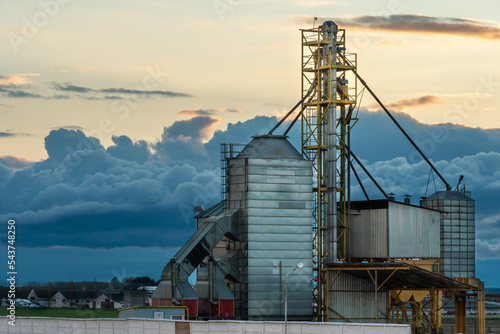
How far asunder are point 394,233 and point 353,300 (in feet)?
23.7

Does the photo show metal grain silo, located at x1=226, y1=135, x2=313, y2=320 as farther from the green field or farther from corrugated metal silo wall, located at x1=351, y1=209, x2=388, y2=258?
the green field

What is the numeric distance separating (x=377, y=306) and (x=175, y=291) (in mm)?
21186

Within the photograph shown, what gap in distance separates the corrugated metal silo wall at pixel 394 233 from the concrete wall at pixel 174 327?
85.2 feet

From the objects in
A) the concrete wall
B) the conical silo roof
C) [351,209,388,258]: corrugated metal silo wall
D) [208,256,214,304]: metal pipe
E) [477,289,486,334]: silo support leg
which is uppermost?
the conical silo roof

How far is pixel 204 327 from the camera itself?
58500 millimetres

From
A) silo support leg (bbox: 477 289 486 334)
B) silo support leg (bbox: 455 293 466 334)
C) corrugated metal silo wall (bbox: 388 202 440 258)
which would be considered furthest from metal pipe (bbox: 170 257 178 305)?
silo support leg (bbox: 477 289 486 334)

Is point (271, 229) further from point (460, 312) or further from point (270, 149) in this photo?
point (460, 312)

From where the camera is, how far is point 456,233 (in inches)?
3684

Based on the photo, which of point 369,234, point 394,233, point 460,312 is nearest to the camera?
point 394,233

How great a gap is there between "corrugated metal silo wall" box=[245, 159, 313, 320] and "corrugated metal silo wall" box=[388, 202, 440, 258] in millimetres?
8137

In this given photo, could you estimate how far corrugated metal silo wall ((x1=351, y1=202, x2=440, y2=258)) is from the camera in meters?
80.6

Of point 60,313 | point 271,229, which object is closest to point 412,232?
point 271,229

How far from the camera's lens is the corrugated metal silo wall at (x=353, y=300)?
7931cm

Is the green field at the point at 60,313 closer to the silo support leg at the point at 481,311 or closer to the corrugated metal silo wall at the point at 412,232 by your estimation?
the silo support leg at the point at 481,311
